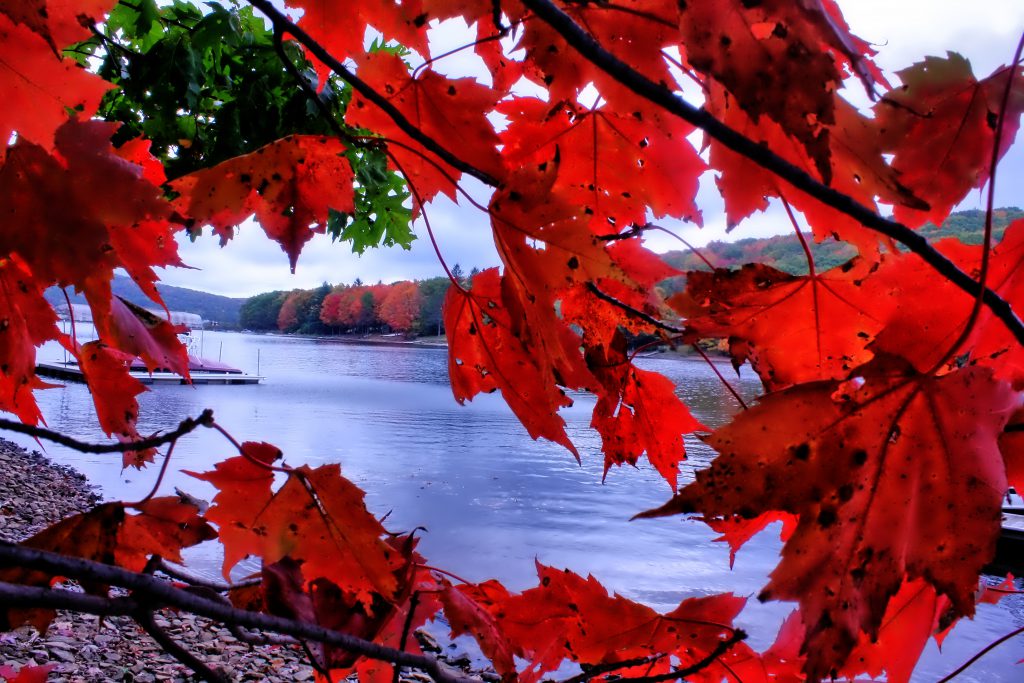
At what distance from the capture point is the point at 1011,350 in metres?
0.40

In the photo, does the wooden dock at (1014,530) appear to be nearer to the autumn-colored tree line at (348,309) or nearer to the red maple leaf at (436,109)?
the red maple leaf at (436,109)

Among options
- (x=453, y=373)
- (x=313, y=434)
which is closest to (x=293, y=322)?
(x=313, y=434)

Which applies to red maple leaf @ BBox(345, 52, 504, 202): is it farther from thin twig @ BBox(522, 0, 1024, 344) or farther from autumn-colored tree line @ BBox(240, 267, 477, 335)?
autumn-colored tree line @ BBox(240, 267, 477, 335)

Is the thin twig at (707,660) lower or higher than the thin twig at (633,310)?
lower

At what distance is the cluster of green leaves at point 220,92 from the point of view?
218 centimetres

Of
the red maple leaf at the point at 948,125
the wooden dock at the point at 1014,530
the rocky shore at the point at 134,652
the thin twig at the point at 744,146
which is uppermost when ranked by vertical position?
the red maple leaf at the point at 948,125

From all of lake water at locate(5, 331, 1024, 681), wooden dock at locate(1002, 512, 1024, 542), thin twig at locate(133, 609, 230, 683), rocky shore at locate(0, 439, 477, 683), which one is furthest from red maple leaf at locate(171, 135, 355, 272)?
wooden dock at locate(1002, 512, 1024, 542)

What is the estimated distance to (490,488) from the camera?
7254 millimetres

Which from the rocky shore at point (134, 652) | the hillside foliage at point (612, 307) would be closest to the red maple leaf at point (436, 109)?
the hillside foliage at point (612, 307)

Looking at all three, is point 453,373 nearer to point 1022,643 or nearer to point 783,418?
point 783,418

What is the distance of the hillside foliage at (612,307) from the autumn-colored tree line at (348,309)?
82.7 ft

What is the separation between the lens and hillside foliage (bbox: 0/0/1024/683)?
0.95ft

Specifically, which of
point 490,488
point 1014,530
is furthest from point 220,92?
point 1014,530

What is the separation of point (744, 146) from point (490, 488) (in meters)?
7.28
